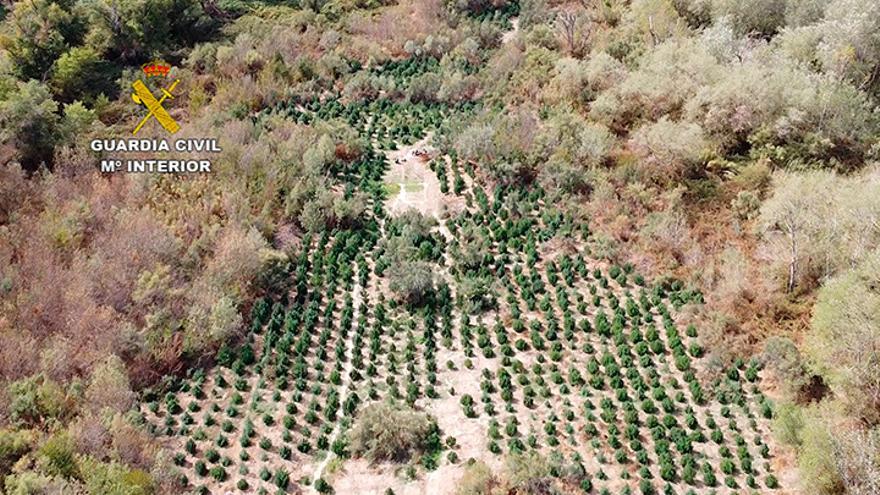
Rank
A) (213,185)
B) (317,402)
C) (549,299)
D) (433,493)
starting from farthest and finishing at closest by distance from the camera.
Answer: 1. (213,185)
2. (549,299)
3. (317,402)
4. (433,493)

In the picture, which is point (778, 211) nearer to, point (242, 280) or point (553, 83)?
point (553, 83)

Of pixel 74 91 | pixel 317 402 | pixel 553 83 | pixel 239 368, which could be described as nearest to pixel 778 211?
pixel 553 83

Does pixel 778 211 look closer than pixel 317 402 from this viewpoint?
No

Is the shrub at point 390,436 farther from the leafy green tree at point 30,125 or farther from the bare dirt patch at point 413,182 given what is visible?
the leafy green tree at point 30,125

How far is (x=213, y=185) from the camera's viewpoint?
2558 cm

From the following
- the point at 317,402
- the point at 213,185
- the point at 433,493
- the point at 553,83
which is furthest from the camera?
the point at 553,83

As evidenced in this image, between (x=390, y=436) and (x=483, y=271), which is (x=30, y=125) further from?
(x=390, y=436)

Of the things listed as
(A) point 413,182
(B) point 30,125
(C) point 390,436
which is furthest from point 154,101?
(C) point 390,436

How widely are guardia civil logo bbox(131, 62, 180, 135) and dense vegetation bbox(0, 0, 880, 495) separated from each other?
841 mm

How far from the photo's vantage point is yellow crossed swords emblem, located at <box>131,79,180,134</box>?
31.5 metres

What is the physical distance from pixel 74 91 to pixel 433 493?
Result: 28.9 m

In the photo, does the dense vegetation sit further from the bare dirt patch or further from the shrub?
the bare dirt patch

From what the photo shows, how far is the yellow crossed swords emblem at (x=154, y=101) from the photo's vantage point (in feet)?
103

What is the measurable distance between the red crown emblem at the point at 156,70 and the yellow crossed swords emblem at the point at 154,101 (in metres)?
1.06
